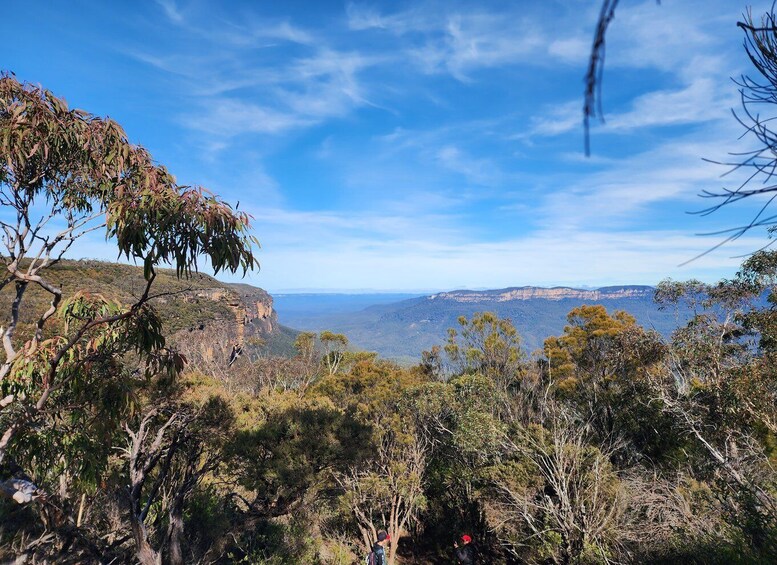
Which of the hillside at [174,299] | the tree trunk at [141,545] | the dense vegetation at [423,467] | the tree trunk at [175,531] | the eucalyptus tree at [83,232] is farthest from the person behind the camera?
the hillside at [174,299]

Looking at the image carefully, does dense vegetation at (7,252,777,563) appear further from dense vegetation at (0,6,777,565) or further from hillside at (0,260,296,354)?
hillside at (0,260,296,354)

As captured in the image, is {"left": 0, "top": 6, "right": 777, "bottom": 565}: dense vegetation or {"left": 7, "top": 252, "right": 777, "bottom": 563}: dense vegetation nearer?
{"left": 0, "top": 6, "right": 777, "bottom": 565}: dense vegetation

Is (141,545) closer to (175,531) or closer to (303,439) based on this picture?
(175,531)

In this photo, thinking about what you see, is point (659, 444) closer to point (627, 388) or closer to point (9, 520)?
point (627, 388)

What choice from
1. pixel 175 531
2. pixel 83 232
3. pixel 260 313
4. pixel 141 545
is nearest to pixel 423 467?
pixel 175 531

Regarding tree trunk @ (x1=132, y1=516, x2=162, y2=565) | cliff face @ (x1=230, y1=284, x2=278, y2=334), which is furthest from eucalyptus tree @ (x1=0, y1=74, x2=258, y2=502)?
cliff face @ (x1=230, y1=284, x2=278, y2=334)

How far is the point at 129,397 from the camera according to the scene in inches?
170

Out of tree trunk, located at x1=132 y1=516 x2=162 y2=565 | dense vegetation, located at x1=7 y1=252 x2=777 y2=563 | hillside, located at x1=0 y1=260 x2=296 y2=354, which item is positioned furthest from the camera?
hillside, located at x1=0 y1=260 x2=296 y2=354

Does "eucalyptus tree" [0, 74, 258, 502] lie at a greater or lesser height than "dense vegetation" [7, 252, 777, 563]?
greater

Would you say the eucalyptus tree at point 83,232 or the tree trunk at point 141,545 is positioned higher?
the eucalyptus tree at point 83,232

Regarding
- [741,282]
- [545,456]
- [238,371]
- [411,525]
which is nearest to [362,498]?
[411,525]

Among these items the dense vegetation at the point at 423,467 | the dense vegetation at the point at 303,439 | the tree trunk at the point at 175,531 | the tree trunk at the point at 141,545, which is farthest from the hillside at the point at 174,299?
the tree trunk at the point at 141,545

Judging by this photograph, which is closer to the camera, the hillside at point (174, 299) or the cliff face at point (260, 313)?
the hillside at point (174, 299)

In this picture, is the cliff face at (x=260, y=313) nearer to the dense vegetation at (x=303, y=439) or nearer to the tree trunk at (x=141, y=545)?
the dense vegetation at (x=303, y=439)
